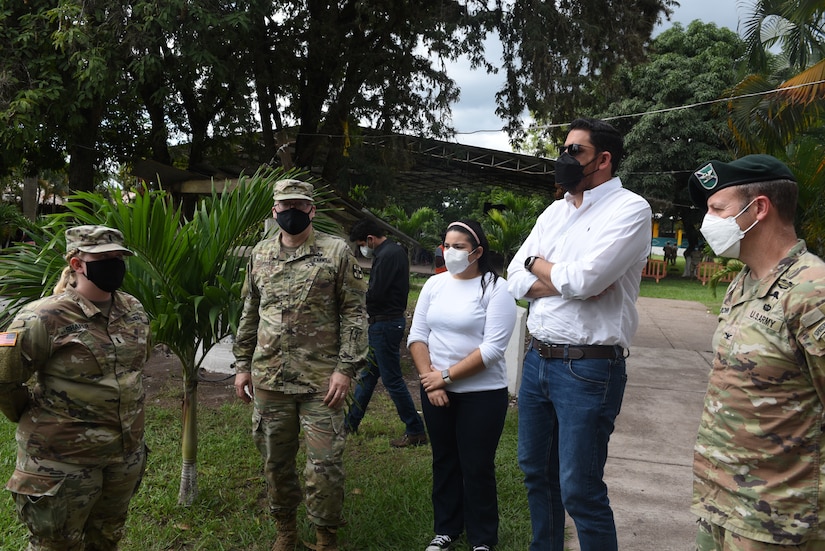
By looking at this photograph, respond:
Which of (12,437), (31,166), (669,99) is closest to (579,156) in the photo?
(12,437)

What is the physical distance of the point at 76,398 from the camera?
8.98 feet

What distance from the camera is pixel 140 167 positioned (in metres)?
12.1

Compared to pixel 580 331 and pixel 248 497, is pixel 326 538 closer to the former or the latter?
pixel 248 497

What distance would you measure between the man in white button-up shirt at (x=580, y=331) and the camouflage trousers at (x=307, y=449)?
102 centimetres

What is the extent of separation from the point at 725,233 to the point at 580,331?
75 centimetres

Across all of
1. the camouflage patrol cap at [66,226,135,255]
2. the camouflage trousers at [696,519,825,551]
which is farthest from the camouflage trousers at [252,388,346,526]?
the camouflage trousers at [696,519,825,551]

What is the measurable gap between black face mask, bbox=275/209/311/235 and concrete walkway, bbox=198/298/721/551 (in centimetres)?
234

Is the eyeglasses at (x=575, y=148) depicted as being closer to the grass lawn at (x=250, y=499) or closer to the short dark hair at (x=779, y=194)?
the short dark hair at (x=779, y=194)

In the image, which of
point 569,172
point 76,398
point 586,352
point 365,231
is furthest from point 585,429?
point 365,231

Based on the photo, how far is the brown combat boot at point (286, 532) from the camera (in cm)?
351

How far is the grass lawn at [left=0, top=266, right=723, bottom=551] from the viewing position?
3773 mm

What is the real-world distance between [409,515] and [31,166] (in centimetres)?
1308

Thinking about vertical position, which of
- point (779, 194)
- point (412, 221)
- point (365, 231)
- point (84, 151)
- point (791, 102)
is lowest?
point (365, 231)

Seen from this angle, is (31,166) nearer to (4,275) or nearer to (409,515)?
(4,275)
